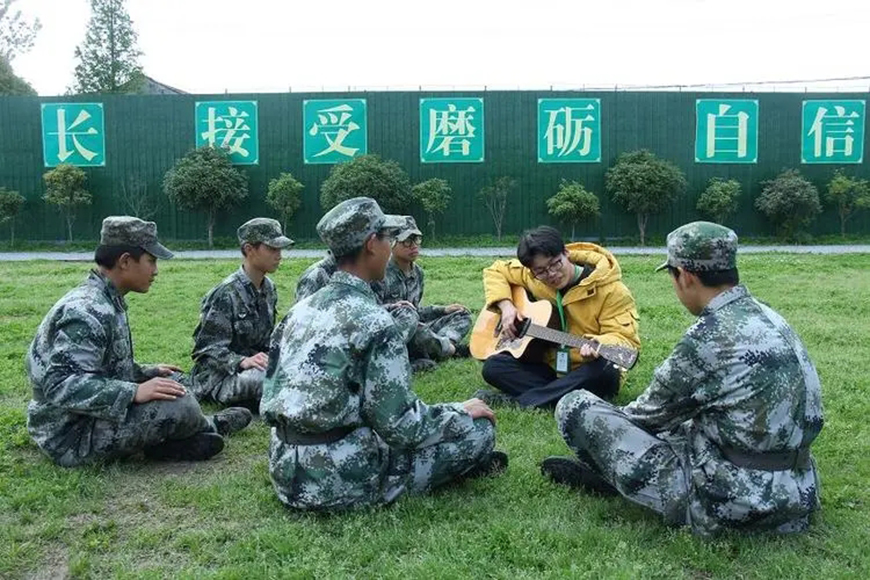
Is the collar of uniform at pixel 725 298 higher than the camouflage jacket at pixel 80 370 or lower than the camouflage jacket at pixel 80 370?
higher

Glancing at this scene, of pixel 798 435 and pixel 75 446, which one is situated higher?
pixel 798 435

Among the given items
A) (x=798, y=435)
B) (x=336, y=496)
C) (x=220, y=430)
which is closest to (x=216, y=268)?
(x=220, y=430)

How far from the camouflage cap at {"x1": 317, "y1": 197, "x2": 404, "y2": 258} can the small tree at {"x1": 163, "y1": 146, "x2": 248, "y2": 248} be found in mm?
14800

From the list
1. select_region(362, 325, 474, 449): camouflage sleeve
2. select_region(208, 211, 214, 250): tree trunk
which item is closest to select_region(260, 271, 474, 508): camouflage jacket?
select_region(362, 325, 474, 449): camouflage sleeve

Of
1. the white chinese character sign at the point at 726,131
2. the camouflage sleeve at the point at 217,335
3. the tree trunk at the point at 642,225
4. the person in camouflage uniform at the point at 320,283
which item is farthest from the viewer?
the white chinese character sign at the point at 726,131

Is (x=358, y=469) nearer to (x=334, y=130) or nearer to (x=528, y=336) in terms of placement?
(x=528, y=336)

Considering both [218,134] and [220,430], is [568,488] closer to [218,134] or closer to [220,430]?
[220,430]

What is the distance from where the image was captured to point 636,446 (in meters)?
3.33

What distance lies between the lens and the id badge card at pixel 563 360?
520 centimetres

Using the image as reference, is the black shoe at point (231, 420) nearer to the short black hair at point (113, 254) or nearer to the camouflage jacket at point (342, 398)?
the short black hair at point (113, 254)

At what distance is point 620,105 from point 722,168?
2762 millimetres

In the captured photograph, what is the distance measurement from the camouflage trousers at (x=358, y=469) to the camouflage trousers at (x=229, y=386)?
1675 millimetres

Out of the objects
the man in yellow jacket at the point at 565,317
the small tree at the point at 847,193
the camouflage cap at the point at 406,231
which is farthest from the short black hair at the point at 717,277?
the small tree at the point at 847,193

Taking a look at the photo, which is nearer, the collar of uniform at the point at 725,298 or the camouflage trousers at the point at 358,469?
the collar of uniform at the point at 725,298
